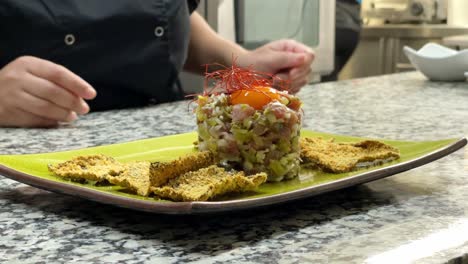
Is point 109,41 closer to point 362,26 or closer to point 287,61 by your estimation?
point 287,61

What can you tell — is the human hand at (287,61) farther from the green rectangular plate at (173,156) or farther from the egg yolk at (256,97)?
the egg yolk at (256,97)

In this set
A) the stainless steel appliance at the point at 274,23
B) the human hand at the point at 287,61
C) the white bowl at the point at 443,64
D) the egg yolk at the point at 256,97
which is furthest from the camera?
the stainless steel appliance at the point at 274,23

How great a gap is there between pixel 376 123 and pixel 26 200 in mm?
620

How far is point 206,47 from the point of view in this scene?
5.74 feet

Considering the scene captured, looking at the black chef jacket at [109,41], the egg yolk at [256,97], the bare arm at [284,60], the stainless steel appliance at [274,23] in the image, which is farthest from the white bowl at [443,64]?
the egg yolk at [256,97]

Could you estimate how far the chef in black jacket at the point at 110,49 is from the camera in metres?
1.29

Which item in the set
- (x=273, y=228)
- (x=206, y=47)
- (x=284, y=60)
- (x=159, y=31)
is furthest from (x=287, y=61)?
(x=273, y=228)

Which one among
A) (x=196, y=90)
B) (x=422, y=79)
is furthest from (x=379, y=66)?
(x=422, y=79)

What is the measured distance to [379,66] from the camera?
3.32 meters

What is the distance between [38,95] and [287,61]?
0.52 meters

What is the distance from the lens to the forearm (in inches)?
67.5

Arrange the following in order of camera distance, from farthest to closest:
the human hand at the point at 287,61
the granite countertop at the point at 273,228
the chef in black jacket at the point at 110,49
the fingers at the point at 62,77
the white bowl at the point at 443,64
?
1. the white bowl at the point at 443,64
2. the human hand at the point at 287,61
3. the chef in black jacket at the point at 110,49
4. the fingers at the point at 62,77
5. the granite countertop at the point at 273,228

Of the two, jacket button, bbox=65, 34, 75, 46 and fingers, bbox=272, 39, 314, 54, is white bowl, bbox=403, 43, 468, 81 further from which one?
jacket button, bbox=65, 34, 75, 46

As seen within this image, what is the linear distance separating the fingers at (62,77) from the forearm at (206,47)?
25.7 inches
